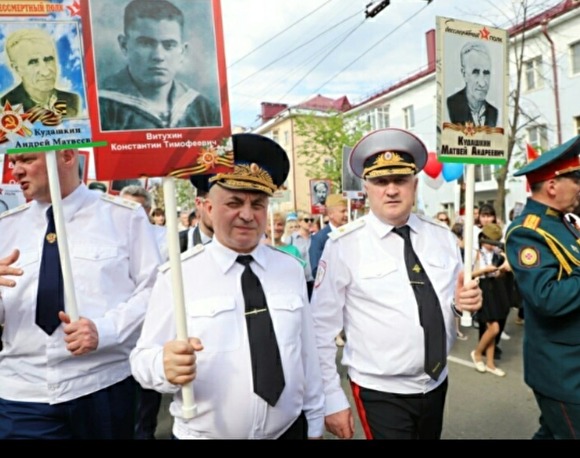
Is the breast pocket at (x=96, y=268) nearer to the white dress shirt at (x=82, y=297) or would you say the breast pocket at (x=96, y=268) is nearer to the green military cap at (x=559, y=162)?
the white dress shirt at (x=82, y=297)

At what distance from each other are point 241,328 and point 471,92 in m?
1.52

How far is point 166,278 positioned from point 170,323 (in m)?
0.17

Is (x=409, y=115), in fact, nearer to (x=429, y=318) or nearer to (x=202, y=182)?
(x=429, y=318)

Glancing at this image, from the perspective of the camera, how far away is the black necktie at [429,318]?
2.31 meters

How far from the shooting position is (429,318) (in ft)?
7.67

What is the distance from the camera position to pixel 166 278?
187cm

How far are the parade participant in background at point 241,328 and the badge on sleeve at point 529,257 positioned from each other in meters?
1.31

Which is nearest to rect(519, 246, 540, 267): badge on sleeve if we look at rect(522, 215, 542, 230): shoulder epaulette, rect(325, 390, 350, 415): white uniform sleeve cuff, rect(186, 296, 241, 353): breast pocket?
rect(522, 215, 542, 230): shoulder epaulette

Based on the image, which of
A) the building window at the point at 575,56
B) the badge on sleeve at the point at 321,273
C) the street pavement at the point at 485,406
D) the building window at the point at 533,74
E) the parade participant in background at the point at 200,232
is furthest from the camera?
the building window at the point at 533,74

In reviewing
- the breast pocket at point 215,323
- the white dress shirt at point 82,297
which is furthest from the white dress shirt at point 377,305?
the white dress shirt at point 82,297

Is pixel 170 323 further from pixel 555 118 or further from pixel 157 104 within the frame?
pixel 555 118

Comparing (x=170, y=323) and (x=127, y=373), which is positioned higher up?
(x=170, y=323)

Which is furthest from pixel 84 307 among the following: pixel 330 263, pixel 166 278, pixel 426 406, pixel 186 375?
pixel 426 406

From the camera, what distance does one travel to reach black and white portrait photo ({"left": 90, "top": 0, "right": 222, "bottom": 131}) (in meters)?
1.54
